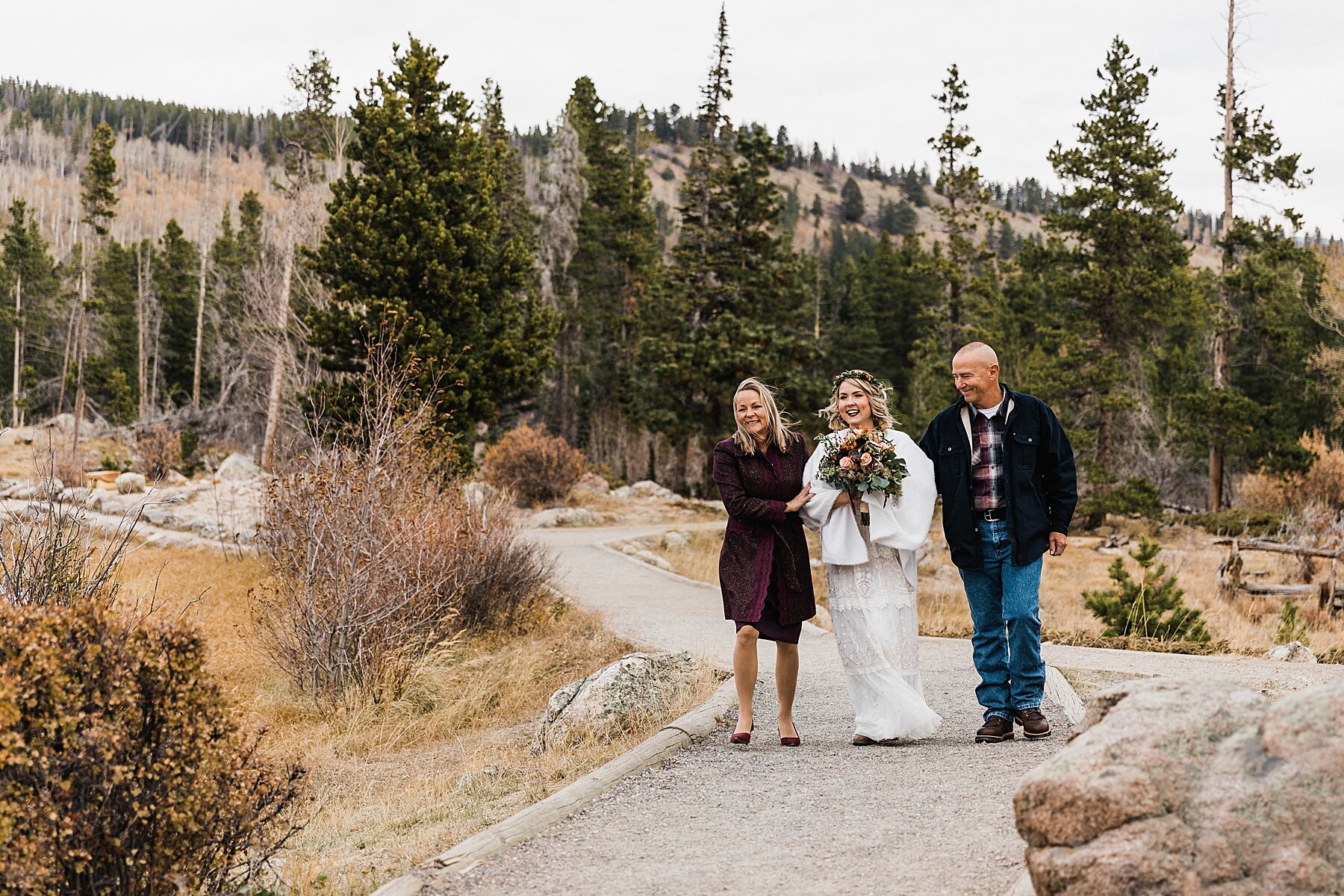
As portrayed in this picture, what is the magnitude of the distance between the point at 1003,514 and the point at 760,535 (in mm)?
1411

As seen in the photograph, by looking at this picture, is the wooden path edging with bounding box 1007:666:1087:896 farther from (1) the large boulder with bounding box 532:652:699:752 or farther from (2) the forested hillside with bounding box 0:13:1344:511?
(2) the forested hillside with bounding box 0:13:1344:511

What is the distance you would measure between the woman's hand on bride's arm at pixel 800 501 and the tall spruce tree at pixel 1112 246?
939 inches

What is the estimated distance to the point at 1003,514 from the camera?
6406 mm

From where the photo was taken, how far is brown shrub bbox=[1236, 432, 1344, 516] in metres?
28.1

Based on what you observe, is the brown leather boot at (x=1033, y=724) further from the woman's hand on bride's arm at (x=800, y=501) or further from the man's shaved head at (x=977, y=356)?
the man's shaved head at (x=977, y=356)

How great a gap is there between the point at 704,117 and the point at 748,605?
1337 inches

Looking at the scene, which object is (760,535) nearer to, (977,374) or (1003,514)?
(1003,514)

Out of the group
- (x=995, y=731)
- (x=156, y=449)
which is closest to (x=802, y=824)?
(x=995, y=731)

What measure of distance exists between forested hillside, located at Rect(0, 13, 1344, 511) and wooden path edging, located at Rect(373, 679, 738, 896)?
6.42 meters

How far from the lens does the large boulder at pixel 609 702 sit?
23.0 feet

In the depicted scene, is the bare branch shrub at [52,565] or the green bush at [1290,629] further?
the green bush at [1290,629]

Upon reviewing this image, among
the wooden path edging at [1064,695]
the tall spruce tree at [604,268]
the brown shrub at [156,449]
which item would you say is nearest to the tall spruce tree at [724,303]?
the tall spruce tree at [604,268]

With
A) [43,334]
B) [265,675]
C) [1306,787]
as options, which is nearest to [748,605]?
[1306,787]

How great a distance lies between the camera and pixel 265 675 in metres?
9.56
